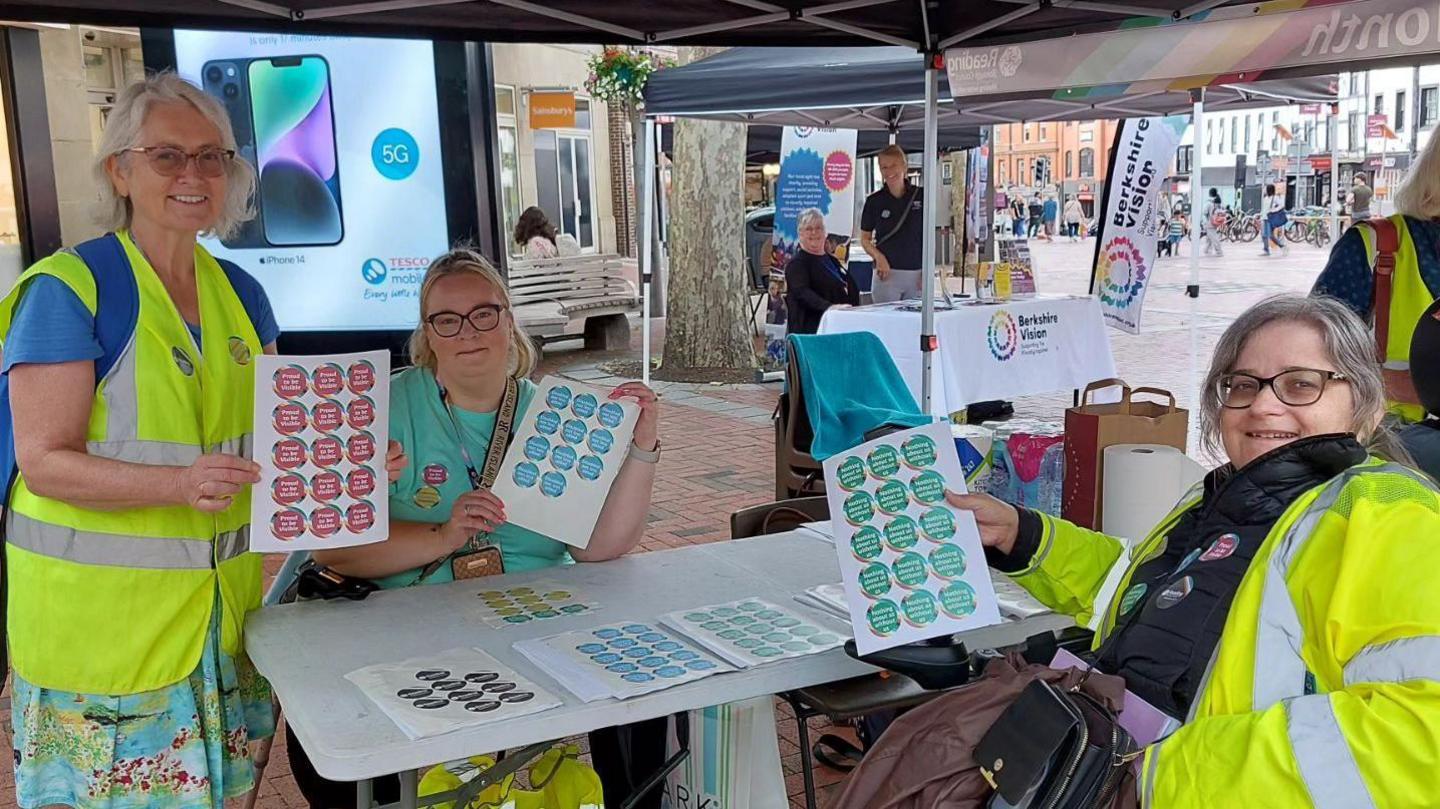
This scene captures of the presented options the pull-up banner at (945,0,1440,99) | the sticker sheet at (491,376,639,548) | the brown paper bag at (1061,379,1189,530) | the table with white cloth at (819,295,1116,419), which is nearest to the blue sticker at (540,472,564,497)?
the sticker sheet at (491,376,639,548)

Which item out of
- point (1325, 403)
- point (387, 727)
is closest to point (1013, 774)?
point (1325, 403)

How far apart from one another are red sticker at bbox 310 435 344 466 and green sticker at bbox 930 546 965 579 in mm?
1078

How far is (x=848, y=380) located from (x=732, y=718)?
2.94m

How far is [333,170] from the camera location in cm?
374

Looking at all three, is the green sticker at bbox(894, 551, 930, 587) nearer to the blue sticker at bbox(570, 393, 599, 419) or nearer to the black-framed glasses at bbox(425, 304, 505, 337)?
the blue sticker at bbox(570, 393, 599, 419)

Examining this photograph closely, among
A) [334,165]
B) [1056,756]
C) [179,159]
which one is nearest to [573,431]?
[179,159]

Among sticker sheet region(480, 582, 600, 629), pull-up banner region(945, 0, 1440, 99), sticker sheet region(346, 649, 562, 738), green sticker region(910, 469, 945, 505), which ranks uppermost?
pull-up banner region(945, 0, 1440, 99)

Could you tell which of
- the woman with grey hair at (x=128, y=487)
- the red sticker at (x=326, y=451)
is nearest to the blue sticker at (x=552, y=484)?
the red sticker at (x=326, y=451)

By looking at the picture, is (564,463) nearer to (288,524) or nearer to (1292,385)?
(288,524)

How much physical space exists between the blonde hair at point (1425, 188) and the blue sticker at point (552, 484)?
2213mm

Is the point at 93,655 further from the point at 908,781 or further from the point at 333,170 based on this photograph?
the point at 333,170

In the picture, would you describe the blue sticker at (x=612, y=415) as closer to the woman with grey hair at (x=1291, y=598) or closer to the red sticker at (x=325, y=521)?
the red sticker at (x=325, y=521)

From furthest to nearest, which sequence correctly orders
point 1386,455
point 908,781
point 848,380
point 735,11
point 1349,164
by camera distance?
1. point 1349,164
2. point 848,380
3. point 735,11
4. point 1386,455
5. point 908,781

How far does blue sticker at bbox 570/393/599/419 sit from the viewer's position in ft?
8.04
